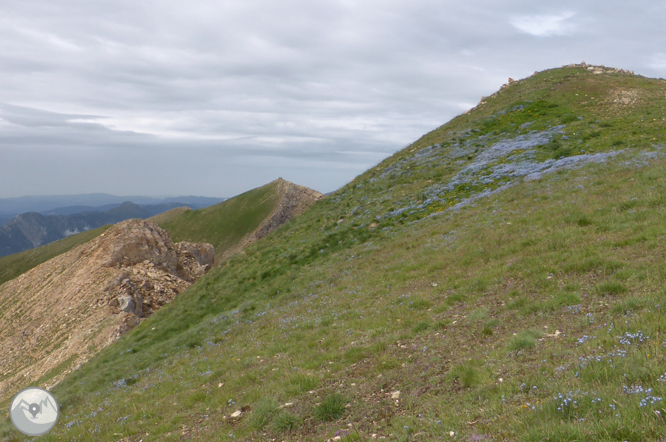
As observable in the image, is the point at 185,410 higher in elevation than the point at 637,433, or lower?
lower

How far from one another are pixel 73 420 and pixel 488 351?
1528cm

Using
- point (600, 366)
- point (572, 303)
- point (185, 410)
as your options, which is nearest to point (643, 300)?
point (572, 303)

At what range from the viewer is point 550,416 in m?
5.46

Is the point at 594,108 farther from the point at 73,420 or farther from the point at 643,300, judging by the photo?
the point at 73,420

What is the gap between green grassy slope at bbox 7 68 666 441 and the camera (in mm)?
6484

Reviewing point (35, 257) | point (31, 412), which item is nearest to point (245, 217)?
point (31, 412)

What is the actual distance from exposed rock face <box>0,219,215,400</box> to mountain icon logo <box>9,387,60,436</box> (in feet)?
49.2

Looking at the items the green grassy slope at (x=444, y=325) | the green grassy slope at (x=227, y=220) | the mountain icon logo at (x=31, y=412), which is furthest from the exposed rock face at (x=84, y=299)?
the green grassy slope at (x=227, y=220)

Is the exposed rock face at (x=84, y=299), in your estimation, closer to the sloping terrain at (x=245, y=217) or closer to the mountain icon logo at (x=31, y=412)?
the mountain icon logo at (x=31, y=412)

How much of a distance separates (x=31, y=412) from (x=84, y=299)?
1020 inches

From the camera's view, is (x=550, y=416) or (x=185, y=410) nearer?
(x=550, y=416)

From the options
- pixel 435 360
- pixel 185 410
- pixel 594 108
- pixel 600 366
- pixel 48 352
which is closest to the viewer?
pixel 600 366

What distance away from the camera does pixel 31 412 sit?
1105 centimetres

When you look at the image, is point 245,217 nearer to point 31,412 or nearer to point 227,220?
point 227,220
